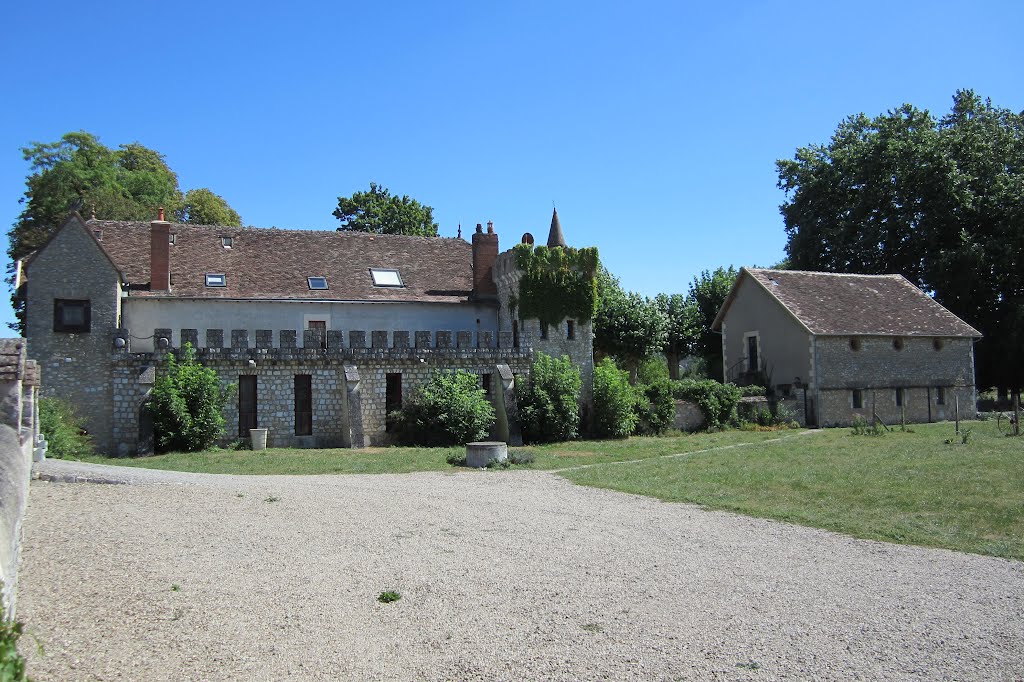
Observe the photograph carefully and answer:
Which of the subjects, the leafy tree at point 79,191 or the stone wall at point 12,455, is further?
the leafy tree at point 79,191

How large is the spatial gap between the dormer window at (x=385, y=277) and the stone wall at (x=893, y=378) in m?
16.4

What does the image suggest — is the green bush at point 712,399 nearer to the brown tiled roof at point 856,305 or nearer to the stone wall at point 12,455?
the brown tiled roof at point 856,305

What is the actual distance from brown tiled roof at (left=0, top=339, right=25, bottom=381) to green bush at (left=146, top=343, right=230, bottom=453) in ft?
40.0

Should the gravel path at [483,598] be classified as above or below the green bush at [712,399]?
below

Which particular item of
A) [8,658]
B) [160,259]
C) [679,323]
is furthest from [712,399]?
[8,658]

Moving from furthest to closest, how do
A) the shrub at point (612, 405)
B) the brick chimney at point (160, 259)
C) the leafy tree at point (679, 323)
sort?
1. the leafy tree at point (679, 323)
2. the shrub at point (612, 405)
3. the brick chimney at point (160, 259)

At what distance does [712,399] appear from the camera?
29969 millimetres

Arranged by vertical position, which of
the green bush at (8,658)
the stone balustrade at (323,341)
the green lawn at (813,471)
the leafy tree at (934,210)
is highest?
the leafy tree at (934,210)

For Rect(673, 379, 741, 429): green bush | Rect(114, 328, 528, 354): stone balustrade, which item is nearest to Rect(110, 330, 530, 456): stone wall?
Rect(114, 328, 528, 354): stone balustrade

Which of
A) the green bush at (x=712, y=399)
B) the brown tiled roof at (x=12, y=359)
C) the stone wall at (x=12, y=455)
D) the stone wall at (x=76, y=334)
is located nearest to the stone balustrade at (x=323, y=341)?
the stone wall at (x=76, y=334)

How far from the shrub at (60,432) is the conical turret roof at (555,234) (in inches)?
668

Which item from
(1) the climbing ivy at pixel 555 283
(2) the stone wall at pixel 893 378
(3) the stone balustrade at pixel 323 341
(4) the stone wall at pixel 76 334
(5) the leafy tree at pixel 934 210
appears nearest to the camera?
(4) the stone wall at pixel 76 334

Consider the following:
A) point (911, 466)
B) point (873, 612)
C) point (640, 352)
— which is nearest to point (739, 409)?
point (640, 352)

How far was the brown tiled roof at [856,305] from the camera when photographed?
108ft
